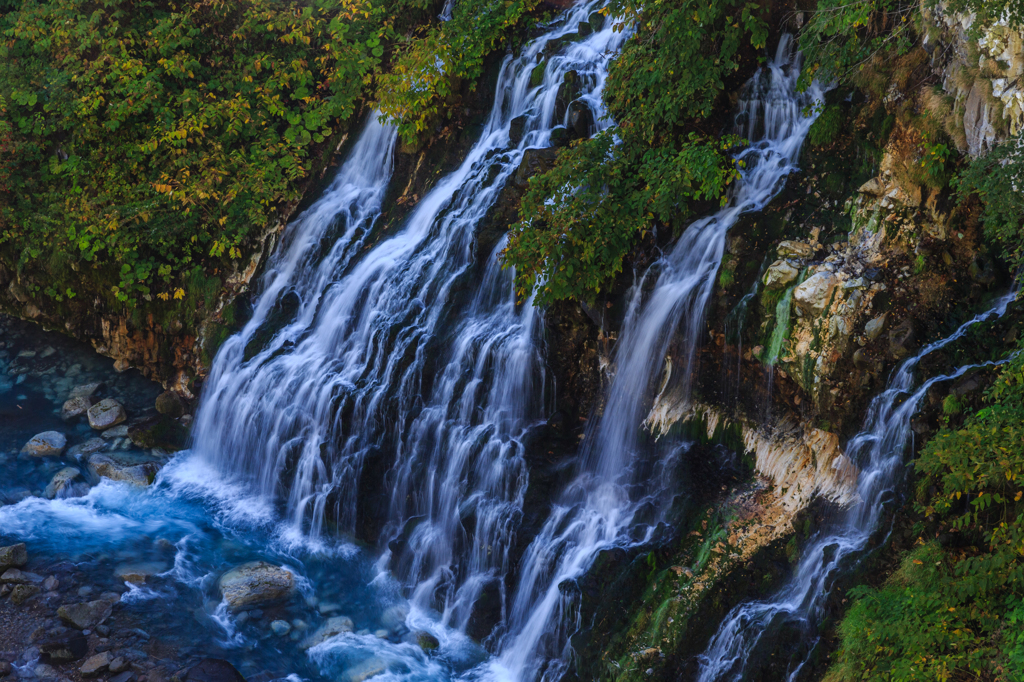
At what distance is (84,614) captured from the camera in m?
7.73

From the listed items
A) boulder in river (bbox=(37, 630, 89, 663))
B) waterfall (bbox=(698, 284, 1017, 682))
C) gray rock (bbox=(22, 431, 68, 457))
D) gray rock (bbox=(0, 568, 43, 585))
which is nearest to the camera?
waterfall (bbox=(698, 284, 1017, 682))

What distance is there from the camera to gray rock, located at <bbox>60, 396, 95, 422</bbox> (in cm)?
1141

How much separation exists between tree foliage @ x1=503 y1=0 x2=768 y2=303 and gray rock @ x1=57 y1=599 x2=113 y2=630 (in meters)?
5.30

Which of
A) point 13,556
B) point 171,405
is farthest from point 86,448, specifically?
point 13,556

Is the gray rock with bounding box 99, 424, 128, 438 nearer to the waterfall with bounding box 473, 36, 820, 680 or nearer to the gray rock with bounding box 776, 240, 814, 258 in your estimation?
the waterfall with bounding box 473, 36, 820, 680

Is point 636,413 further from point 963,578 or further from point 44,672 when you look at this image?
point 44,672

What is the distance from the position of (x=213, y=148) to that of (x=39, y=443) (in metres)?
4.98

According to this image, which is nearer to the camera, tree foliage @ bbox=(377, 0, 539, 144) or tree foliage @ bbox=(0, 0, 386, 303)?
tree foliage @ bbox=(377, 0, 539, 144)

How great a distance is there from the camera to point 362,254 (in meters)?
10.7

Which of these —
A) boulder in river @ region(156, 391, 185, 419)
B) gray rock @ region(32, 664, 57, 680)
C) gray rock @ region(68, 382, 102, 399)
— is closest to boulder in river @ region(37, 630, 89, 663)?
gray rock @ region(32, 664, 57, 680)

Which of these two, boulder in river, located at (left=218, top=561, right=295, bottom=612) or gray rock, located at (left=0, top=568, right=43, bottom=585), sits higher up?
boulder in river, located at (left=218, top=561, right=295, bottom=612)

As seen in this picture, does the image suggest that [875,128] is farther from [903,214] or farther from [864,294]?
[864,294]

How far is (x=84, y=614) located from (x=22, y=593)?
2.60 ft

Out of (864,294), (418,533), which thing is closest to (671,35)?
(864,294)
